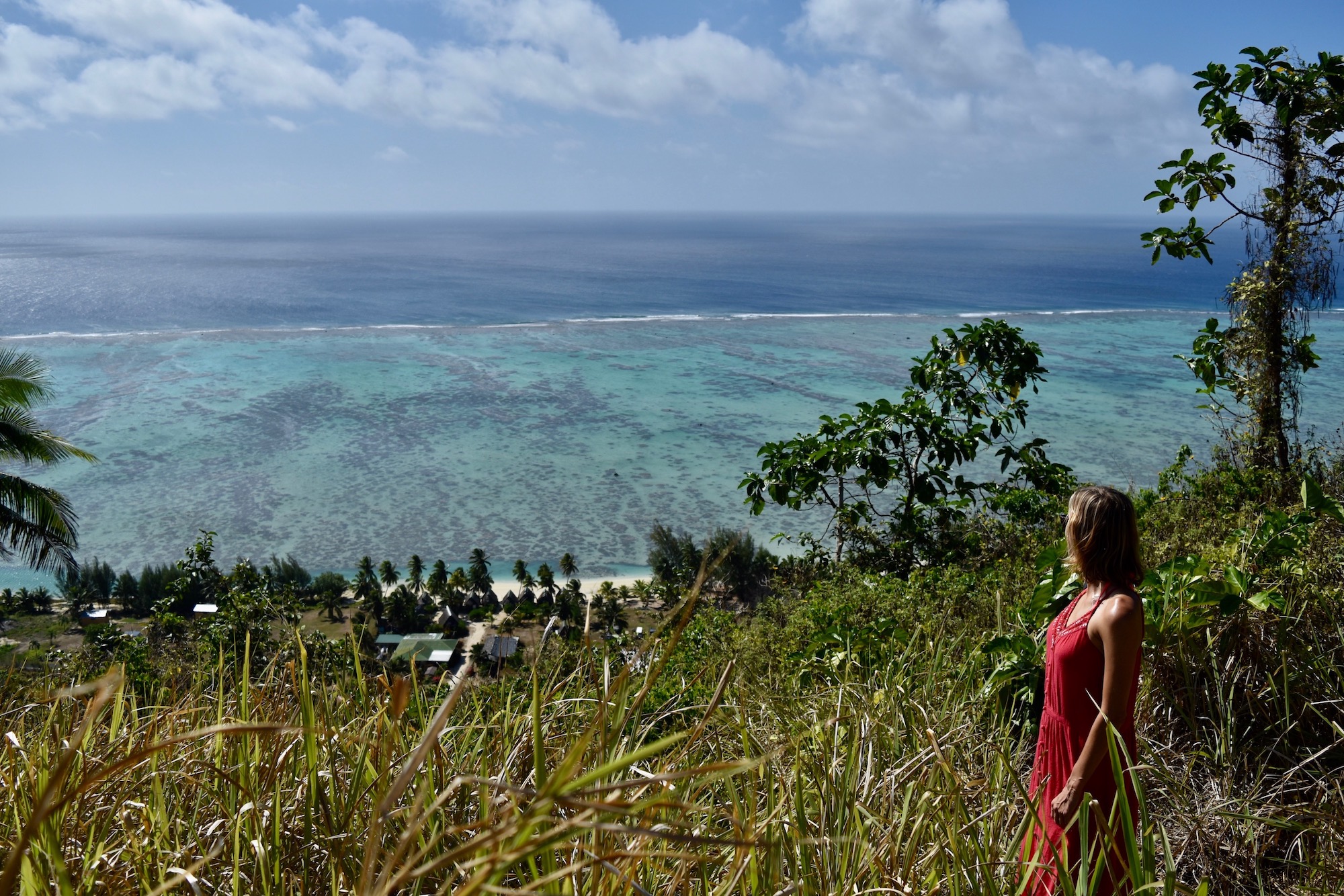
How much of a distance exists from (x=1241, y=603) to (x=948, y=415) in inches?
173

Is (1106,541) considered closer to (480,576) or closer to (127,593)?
(480,576)

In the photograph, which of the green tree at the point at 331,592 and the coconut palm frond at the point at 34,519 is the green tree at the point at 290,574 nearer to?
the green tree at the point at 331,592

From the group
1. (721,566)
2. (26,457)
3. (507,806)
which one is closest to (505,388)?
(721,566)

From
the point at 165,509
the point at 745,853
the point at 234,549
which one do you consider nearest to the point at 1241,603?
the point at 745,853

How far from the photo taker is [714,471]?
1172 inches

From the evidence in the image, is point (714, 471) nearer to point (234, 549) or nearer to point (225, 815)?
point (234, 549)

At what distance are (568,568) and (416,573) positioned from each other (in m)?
3.66

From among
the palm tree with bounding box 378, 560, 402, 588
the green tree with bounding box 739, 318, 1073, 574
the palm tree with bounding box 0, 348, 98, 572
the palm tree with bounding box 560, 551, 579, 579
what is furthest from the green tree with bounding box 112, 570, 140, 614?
the green tree with bounding box 739, 318, 1073, 574

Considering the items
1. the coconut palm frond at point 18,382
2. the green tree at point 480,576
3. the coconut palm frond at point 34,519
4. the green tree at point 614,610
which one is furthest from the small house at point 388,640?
the coconut palm frond at point 18,382

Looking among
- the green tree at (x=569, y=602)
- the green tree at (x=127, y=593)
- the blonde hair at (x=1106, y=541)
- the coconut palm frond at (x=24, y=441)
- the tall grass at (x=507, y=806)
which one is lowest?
the green tree at (x=127, y=593)

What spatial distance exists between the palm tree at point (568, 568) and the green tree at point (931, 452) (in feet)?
52.2

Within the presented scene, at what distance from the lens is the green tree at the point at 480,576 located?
22.1 metres

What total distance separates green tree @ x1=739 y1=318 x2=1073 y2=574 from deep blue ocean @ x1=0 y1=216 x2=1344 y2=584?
17.2 meters

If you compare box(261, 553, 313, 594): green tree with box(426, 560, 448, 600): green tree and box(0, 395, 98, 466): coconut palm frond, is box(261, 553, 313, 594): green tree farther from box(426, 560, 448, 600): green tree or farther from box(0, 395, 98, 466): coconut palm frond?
box(0, 395, 98, 466): coconut palm frond
